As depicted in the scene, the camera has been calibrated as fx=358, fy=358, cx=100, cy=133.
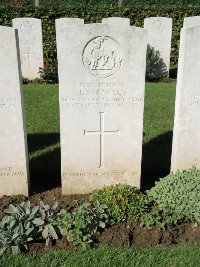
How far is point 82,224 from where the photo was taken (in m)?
3.55

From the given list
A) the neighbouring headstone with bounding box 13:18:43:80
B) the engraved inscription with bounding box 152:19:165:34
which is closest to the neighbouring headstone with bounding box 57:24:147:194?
the neighbouring headstone with bounding box 13:18:43:80

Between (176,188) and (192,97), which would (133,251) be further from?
(192,97)

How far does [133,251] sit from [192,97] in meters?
1.94

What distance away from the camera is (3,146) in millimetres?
4410

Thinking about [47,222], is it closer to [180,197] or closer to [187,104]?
[180,197]

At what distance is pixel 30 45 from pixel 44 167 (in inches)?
261

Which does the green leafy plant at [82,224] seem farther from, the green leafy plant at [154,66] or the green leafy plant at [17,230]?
the green leafy plant at [154,66]

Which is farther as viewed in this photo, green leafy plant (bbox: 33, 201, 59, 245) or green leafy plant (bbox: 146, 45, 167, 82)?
green leafy plant (bbox: 146, 45, 167, 82)

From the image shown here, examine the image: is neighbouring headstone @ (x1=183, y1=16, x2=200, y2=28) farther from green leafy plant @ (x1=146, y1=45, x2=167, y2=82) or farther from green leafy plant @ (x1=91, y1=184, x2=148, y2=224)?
green leafy plant @ (x1=91, y1=184, x2=148, y2=224)

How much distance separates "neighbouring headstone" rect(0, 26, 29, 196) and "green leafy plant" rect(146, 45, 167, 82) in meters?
7.74

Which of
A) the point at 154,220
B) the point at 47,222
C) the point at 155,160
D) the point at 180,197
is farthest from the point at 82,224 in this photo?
the point at 155,160

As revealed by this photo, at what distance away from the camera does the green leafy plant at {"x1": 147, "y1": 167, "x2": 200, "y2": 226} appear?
3840 millimetres

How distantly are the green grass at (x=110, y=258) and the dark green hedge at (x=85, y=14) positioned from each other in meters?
9.93

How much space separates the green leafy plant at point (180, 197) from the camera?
151 inches
